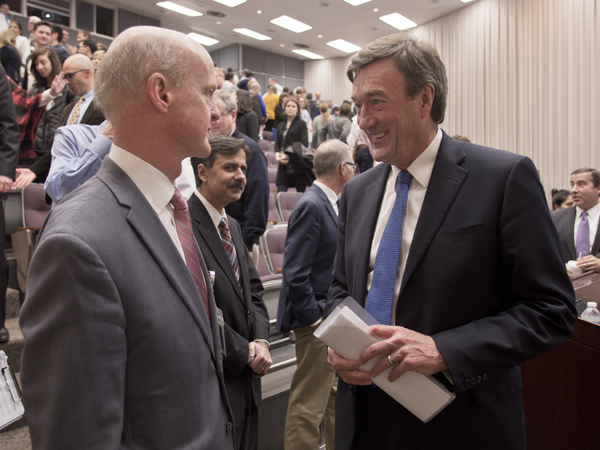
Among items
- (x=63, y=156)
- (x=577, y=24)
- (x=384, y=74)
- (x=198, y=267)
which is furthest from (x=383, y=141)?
(x=577, y=24)

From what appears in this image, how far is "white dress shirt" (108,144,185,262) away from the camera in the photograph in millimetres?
943

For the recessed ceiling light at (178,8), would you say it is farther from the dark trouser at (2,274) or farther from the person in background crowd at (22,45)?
the dark trouser at (2,274)

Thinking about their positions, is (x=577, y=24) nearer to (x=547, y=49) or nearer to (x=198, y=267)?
(x=547, y=49)

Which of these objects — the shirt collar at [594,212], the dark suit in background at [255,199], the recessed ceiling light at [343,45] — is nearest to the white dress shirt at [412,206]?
the dark suit in background at [255,199]

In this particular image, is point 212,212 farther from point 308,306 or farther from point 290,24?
point 290,24

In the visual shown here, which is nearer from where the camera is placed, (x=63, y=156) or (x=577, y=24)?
(x=63, y=156)

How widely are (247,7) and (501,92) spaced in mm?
7808

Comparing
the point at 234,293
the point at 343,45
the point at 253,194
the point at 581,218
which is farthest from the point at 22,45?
the point at 343,45

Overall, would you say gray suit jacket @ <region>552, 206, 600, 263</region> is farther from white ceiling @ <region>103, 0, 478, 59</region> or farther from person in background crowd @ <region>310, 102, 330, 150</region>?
white ceiling @ <region>103, 0, 478, 59</region>

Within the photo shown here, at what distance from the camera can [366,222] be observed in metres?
1.40

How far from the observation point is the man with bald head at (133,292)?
0.71 m

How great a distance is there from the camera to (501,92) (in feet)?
35.5

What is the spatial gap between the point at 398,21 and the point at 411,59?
13.3 meters

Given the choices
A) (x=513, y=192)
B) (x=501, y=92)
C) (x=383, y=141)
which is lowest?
(x=513, y=192)
